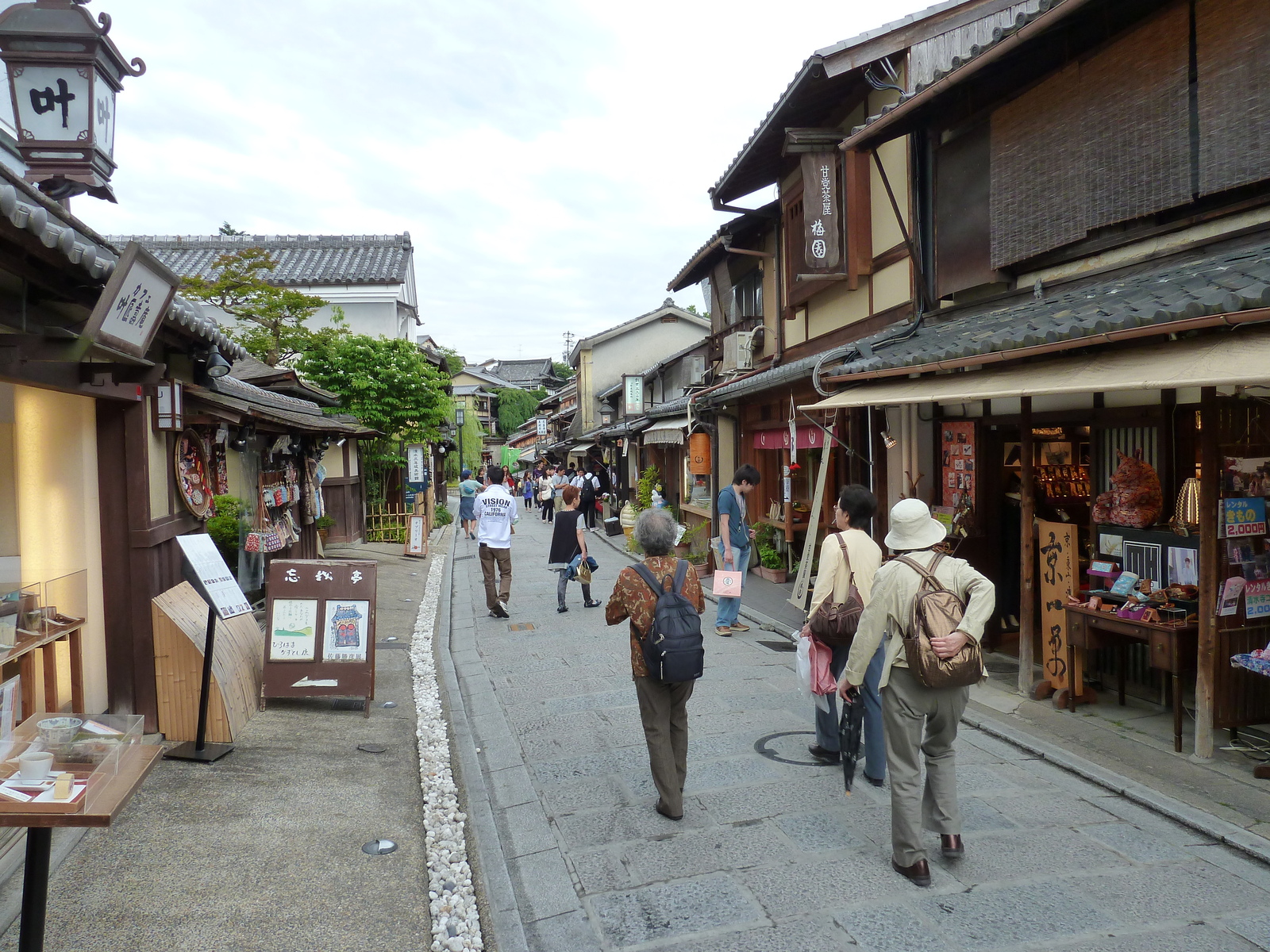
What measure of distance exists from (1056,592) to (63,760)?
279 inches

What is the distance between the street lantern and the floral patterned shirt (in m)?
4.58

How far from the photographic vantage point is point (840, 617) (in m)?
5.26

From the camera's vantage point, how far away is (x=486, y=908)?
4.14m

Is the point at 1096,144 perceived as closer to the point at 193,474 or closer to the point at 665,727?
the point at 665,727

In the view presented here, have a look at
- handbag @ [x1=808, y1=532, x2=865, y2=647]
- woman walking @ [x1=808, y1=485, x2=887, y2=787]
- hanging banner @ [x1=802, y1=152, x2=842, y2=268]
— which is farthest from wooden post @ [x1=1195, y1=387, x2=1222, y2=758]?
hanging banner @ [x1=802, y1=152, x2=842, y2=268]

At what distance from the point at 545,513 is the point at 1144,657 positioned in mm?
27184

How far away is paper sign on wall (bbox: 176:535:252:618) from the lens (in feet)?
19.3

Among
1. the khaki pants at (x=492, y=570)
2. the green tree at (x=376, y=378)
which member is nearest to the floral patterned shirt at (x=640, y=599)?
the khaki pants at (x=492, y=570)

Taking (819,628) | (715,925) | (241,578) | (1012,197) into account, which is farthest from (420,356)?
(715,925)

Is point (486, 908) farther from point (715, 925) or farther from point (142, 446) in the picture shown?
point (142, 446)

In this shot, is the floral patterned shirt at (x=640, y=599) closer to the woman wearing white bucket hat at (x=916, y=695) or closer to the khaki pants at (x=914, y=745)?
the woman wearing white bucket hat at (x=916, y=695)

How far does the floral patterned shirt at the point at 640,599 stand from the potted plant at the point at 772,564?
9549 mm

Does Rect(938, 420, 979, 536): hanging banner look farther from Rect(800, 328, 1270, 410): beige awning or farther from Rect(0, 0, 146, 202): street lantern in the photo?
Rect(0, 0, 146, 202): street lantern

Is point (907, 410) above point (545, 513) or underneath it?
above
